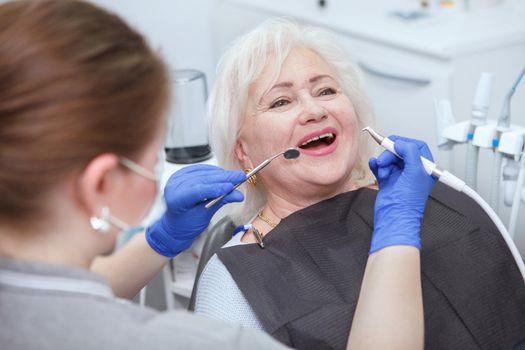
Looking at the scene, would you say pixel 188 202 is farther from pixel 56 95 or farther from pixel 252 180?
pixel 56 95

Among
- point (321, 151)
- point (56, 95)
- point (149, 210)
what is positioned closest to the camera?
point (56, 95)

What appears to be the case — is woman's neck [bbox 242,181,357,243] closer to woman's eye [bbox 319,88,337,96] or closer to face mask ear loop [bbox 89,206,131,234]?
woman's eye [bbox 319,88,337,96]

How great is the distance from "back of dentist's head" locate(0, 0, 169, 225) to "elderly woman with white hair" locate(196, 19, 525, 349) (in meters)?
0.64

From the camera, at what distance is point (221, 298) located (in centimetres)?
140

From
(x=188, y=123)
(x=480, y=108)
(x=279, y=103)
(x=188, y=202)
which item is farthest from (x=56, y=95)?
(x=188, y=123)

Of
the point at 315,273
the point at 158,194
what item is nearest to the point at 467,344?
the point at 315,273

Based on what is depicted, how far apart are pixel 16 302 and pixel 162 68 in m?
0.34

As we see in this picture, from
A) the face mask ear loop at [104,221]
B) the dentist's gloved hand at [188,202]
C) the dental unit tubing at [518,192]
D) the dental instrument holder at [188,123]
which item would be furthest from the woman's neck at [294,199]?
the face mask ear loop at [104,221]

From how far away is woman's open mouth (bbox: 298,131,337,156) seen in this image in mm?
1552

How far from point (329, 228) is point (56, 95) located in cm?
89

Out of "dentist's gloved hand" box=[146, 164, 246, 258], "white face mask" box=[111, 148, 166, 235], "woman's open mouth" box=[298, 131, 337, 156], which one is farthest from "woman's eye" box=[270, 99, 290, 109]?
"white face mask" box=[111, 148, 166, 235]

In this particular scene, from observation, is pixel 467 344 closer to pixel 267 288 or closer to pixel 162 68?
pixel 267 288

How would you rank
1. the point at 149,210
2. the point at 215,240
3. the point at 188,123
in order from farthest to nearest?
1. the point at 188,123
2. the point at 215,240
3. the point at 149,210

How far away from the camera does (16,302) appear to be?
2.65ft
